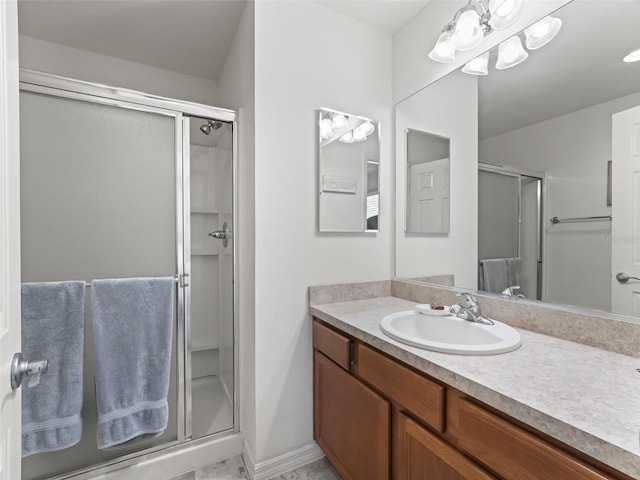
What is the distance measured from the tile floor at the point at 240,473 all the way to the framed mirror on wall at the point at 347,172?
1.23 metres

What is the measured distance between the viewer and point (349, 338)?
1307mm

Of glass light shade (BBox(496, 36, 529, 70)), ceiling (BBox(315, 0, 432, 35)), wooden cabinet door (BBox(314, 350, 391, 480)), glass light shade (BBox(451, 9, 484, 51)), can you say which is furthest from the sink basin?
ceiling (BBox(315, 0, 432, 35))

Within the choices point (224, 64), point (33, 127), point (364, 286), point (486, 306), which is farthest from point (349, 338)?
point (224, 64)

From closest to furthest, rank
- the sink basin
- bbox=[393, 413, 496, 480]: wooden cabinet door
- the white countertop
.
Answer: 1. the white countertop
2. bbox=[393, 413, 496, 480]: wooden cabinet door
3. the sink basin

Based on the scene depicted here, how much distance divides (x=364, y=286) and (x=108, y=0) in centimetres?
208

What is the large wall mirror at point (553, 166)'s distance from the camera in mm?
1006

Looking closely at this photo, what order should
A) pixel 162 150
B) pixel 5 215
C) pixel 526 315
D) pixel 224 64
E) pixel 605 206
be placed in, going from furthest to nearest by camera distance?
pixel 224 64, pixel 162 150, pixel 526 315, pixel 605 206, pixel 5 215

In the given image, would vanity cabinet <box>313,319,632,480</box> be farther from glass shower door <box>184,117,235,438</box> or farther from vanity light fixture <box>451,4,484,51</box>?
vanity light fixture <box>451,4,484,51</box>

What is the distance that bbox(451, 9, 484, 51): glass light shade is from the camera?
134cm

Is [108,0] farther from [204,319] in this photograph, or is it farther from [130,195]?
[204,319]

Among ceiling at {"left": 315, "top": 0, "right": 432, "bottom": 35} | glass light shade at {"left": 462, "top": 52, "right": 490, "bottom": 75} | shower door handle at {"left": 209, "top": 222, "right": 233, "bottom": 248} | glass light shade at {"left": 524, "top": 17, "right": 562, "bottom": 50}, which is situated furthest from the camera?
shower door handle at {"left": 209, "top": 222, "right": 233, "bottom": 248}

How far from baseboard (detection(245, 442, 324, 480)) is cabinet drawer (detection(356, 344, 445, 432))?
72 cm

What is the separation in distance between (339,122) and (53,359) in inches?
67.6

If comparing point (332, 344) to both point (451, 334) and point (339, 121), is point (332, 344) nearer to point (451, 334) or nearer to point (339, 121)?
point (451, 334)
